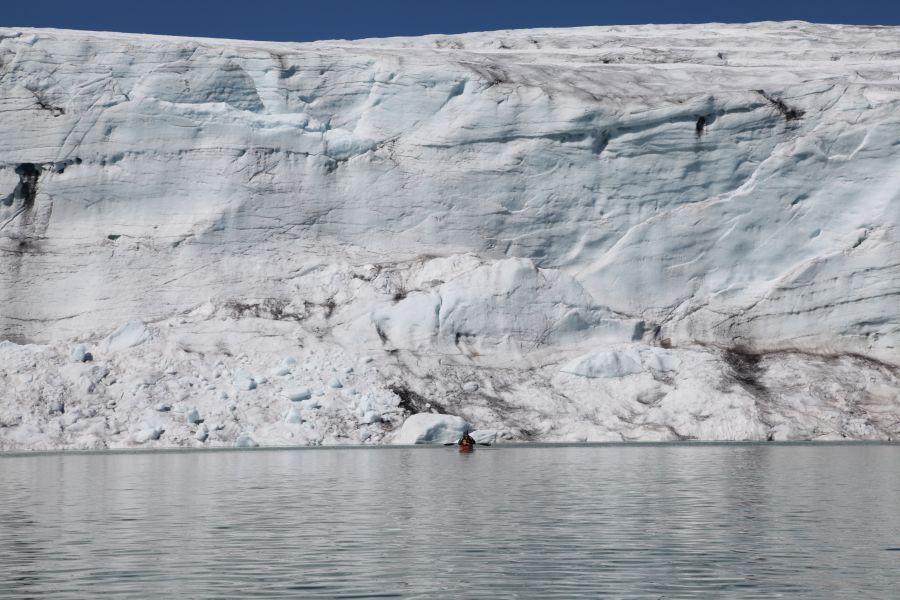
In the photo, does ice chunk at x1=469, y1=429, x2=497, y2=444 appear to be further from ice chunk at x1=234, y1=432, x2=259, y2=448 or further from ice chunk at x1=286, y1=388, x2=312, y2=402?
ice chunk at x1=234, y1=432, x2=259, y2=448

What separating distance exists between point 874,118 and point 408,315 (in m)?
16.4

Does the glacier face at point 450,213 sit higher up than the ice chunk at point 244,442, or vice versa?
the glacier face at point 450,213

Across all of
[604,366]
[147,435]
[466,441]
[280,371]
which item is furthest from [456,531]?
[604,366]

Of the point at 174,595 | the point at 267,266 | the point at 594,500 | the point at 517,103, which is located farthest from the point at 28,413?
the point at 174,595

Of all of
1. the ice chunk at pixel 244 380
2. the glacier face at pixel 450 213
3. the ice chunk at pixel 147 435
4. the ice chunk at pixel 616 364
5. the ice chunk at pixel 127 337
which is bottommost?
the ice chunk at pixel 147 435

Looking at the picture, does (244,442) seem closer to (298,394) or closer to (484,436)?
(298,394)

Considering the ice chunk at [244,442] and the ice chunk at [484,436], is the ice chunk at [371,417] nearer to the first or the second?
the ice chunk at [484,436]

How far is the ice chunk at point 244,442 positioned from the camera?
3297cm

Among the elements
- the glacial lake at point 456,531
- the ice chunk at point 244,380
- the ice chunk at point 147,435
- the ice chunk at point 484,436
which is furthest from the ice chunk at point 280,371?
the glacial lake at point 456,531

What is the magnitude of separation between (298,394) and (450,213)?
9.75 m

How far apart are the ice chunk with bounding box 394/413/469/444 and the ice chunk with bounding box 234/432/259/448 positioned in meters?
3.76

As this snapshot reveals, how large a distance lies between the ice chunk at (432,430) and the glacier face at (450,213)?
378cm

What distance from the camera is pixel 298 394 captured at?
113ft

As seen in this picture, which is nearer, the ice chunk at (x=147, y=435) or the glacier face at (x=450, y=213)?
the ice chunk at (x=147, y=435)
